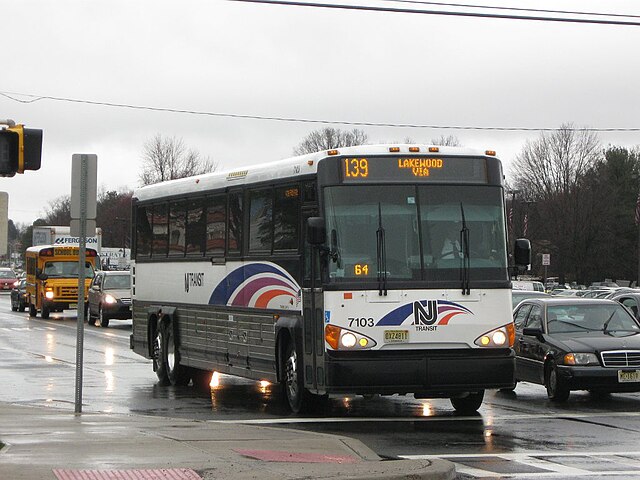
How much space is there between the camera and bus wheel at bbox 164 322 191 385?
71.6ft

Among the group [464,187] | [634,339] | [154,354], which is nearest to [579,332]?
[634,339]

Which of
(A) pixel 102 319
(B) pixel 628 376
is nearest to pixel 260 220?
(B) pixel 628 376

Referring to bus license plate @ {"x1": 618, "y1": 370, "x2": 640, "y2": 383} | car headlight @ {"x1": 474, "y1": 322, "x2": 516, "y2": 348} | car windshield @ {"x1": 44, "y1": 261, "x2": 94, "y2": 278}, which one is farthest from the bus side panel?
car windshield @ {"x1": 44, "y1": 261, "x2": 94, "y2": 278}

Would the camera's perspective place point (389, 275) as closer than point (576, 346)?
Yes

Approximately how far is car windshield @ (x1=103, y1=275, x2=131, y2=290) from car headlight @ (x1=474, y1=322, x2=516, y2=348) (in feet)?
101

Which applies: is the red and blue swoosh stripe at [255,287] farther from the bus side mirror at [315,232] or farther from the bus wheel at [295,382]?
the bus side mirror at [315,232]

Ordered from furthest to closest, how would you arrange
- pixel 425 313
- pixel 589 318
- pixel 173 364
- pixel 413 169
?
pixel 173 364 < pixel 589 318 < pixel 413 169 < pixel 425 313

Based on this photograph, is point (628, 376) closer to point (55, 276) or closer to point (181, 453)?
point (181, 453)

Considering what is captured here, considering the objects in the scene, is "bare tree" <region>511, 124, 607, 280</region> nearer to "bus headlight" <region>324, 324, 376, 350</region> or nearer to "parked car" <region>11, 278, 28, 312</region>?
"parked car" <region>11, 278, 28, 312</region>

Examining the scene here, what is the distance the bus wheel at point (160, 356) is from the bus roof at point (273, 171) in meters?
2.36

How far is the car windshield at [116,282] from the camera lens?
45.8 meters

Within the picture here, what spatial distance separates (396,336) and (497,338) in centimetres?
130

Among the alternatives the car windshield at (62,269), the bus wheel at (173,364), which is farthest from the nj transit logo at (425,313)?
the car windshield at (62,269)

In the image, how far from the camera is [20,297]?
195 feet
